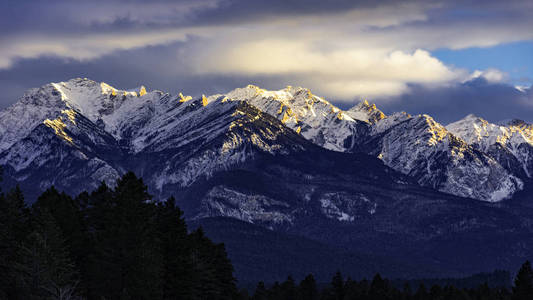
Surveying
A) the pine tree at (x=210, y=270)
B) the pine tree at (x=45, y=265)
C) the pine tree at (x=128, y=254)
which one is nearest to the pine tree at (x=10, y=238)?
the pine tree at (x=45, y=265)

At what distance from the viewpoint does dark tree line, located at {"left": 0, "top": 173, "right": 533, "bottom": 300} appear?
136875 millimetres

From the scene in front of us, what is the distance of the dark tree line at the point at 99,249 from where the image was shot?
5389 inches

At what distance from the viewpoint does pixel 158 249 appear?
Answer: 482ft

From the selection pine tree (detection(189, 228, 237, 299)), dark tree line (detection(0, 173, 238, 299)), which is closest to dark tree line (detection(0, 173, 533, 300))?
dark tree line (detection(0, 173, 238, 299))

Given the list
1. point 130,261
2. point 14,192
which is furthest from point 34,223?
point 130,261

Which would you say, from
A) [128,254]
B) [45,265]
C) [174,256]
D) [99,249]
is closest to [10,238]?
[99,249]

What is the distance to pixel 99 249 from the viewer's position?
143750 millimetres

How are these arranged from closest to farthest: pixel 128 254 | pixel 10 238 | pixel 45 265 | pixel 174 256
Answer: pixel 45 265 → pixel 128 254 → pixel 10 238 → pixel 174 256

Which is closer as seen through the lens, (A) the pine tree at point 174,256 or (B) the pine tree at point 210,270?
(A) the pine tree at point 174,256

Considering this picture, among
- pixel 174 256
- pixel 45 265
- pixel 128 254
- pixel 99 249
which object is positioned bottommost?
pixel 45 265

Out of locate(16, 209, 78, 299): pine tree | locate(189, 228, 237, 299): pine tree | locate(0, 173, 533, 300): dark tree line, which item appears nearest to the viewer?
locate(16, 209, 78, 299): pine tree

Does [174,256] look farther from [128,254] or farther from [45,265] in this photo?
[45,265]

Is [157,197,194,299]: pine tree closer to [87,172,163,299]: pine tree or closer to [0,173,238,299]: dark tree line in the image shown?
[0,173,238,299]: dark tree line

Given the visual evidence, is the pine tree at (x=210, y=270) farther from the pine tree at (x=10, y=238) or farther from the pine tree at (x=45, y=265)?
the pine tree at (x=10, y=238)
